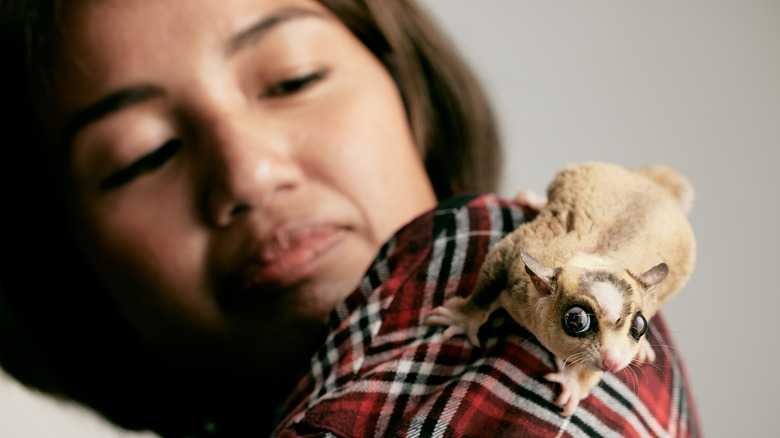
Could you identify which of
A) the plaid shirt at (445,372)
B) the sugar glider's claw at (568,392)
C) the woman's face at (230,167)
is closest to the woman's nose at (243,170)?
the woman's face at (230,167)

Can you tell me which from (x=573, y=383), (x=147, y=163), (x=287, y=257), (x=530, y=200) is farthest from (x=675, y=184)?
(x=147, y=163)

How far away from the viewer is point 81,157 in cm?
98

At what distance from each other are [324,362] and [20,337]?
3.79ft

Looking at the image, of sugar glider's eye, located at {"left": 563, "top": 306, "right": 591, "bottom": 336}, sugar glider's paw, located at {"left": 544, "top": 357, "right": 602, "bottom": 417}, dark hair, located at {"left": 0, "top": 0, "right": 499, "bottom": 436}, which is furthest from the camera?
dark hair, located at {"left": 0, "top": 0, "right": 499, "bottom": 436}

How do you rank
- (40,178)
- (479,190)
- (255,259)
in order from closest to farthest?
1. (255,259)
2. (40,178)
3. (479,190)

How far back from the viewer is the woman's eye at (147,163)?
938mm

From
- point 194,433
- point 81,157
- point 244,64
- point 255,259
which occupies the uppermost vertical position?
point 244,64

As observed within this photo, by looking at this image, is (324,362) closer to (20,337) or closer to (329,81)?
(329,81)

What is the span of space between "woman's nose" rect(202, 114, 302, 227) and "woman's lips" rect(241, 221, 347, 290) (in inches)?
2.3

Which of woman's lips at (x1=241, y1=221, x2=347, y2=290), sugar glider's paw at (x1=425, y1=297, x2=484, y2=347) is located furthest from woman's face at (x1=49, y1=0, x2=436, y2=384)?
sugar glider's paw at (x1=425, y1=297, x2=484, y2=347)

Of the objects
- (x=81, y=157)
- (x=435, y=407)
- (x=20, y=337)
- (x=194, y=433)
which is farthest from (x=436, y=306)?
(x=20, y=337)

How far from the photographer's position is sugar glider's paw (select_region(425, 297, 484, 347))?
571mm

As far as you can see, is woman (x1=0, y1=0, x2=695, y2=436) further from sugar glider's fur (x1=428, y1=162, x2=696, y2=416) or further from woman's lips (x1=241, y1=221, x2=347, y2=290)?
sugar glider's fur (x1=428, y1=162, x2=696, y2=416)

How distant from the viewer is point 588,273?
1.40ft
